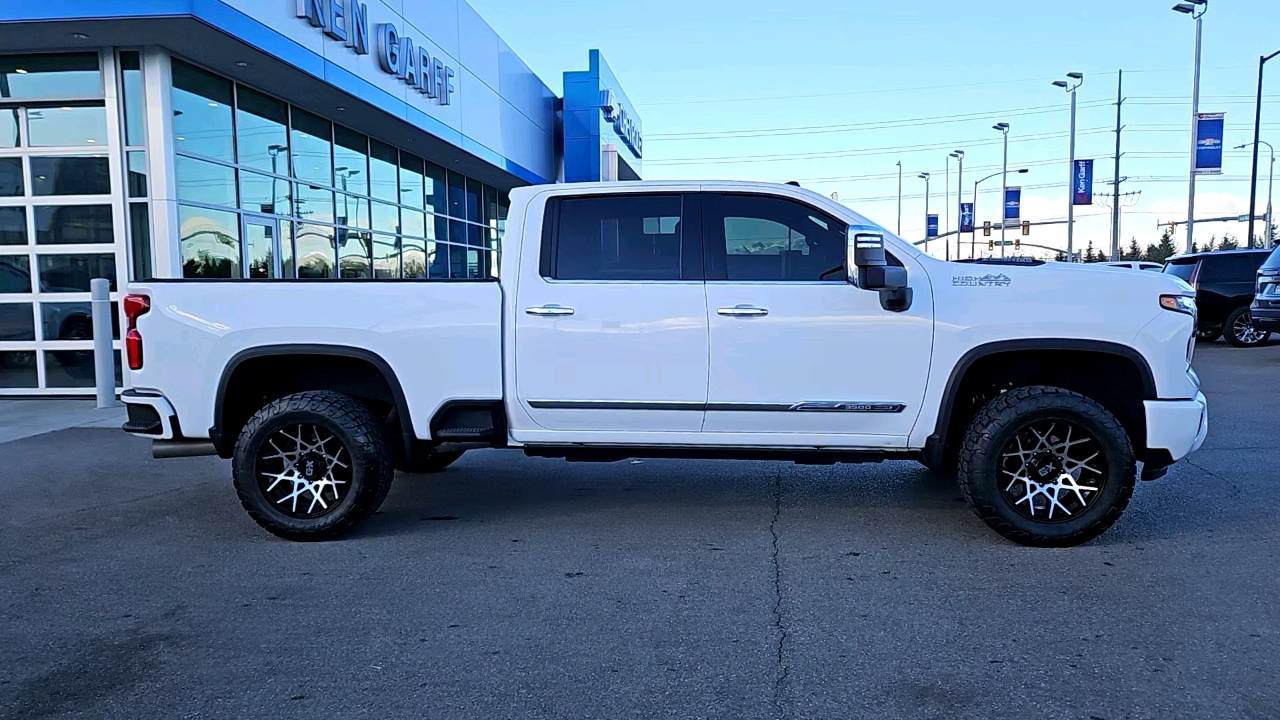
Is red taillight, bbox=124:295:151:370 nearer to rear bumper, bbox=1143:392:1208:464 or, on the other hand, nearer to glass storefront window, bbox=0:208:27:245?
rear bumper, bbox=1143:392:1208:464

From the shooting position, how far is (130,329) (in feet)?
17.9

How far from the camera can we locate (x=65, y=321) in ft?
39.1

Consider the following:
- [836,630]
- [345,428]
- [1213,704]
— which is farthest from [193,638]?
[1213,704]

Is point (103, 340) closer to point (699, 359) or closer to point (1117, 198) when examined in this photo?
point (699, 359)

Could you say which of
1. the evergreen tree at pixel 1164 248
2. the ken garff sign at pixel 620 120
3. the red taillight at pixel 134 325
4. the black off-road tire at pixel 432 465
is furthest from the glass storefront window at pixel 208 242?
the evergreen tree at pixel 1164 248

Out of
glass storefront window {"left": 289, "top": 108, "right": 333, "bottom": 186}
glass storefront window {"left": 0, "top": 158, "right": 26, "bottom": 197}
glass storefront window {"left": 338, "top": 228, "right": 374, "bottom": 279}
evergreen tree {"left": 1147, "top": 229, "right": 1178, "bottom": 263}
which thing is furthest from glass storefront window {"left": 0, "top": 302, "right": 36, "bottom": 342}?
evergreen tree {"left": 1147, "top": 229, "right": 1178, "bottom": 263}

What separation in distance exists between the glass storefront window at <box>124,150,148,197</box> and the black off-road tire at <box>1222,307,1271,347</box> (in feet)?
60.3

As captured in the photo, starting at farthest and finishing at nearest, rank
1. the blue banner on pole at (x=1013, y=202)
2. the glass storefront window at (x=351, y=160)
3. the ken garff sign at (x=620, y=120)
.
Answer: the blue banner on pole at (x=1013, y=202)
the ken garff sign at (x=620, y=120)
the glass storefront window at (x=351, y=160)

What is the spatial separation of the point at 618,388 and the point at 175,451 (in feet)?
8.71

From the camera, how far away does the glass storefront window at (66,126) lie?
38.2 feet

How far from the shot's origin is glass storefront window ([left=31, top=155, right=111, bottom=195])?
11.6 metres

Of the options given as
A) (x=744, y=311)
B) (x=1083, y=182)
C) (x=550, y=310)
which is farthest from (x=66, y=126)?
(x=1083, y=182)

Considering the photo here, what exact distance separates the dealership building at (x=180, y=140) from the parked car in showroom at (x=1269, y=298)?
1155 centimetres

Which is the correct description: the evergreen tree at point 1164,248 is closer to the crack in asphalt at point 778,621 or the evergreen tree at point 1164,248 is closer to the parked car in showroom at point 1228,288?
the parked car in showroom at point 1228,288
